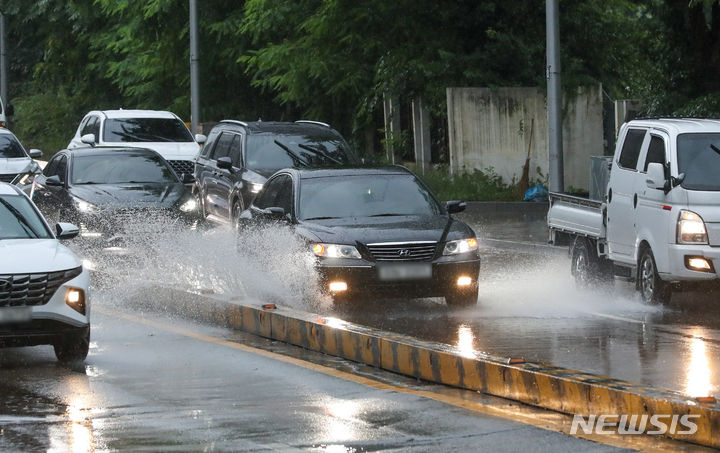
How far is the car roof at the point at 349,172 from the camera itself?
603 inches

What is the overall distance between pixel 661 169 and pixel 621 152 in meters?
1.42

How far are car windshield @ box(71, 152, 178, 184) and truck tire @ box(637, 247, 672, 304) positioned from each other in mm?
8289

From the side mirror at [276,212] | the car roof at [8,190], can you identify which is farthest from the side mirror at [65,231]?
the side mirror at [276,212]

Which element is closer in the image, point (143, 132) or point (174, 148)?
point (174, 148)

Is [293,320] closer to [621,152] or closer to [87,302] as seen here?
[87,302]

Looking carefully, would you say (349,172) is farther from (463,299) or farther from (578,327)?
(578,327)

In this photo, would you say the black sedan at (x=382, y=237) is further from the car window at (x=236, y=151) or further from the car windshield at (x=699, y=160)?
the car window at (x=236, y=151)

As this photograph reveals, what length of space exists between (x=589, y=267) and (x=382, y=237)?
310 centimetres

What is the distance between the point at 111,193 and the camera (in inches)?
758

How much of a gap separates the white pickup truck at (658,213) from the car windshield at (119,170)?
279 inches

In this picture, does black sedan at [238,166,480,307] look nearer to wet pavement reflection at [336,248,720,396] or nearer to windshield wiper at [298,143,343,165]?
wet pavement reflection at [336,248,720,396]

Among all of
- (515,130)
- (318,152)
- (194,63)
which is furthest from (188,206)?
(194,63)

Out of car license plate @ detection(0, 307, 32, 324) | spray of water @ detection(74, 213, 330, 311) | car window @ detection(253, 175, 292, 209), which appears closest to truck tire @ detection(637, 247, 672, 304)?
spray of water @ detection(74, 213, 330, 311)

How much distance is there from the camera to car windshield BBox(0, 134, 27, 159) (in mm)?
27375
